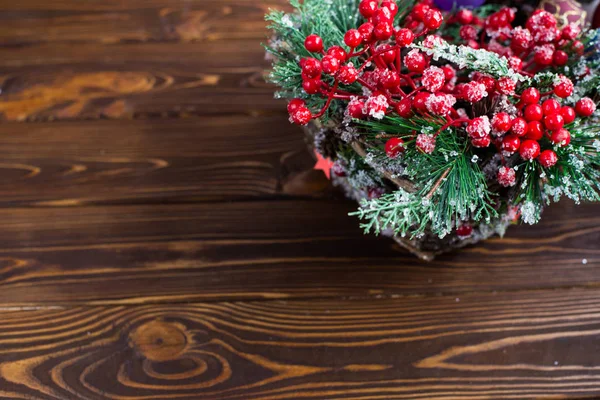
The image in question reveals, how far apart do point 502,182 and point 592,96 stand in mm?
183

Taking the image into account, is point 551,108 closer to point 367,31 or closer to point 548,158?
point 548,158

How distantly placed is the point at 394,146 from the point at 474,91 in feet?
0.27

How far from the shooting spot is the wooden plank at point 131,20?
89cm

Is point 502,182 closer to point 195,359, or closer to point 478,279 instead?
point 478,279

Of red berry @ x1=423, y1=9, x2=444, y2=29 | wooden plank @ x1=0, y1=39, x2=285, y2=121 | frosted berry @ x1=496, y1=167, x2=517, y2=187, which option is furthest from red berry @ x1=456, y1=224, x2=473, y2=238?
wooden plank @ x1=0, y1=39, x2=285, y2=121

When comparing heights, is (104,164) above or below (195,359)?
above

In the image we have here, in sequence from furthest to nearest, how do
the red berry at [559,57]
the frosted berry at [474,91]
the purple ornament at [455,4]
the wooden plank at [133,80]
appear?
the wooden plank at [133,80]
the purple ornament at [455,4]
the red berry at [559,57]
the frosted berry at [474,91]

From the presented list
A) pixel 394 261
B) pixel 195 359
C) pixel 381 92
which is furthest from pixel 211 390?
pixel 381 92

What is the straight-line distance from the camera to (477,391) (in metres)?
0.63

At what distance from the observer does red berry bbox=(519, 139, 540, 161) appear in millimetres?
455

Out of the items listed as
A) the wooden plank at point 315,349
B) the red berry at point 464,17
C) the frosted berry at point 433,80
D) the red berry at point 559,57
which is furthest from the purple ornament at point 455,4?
the wooden plank at point 315,349

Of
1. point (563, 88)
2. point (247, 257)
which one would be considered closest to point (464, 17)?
point (563, 88)

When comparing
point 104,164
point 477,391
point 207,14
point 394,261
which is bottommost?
point 477,391

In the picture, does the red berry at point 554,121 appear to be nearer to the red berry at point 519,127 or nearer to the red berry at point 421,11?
the red berry at point 519,127
